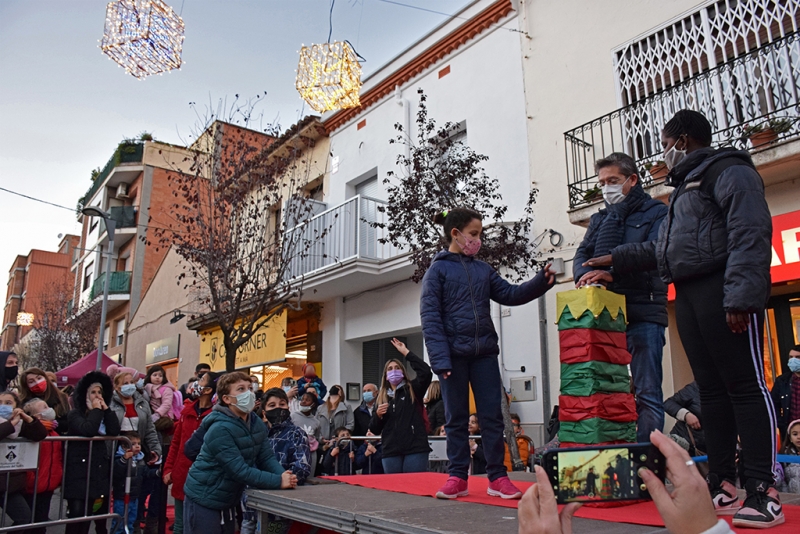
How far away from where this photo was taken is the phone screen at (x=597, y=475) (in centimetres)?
177

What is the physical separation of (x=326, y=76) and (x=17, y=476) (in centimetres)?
731

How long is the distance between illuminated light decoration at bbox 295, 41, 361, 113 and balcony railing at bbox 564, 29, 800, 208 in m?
3.84

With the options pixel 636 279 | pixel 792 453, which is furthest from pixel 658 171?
pixel 636 279

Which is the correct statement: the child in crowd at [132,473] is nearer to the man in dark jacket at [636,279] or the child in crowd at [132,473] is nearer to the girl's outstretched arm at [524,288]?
the girl's outstretched arm at [524,288]

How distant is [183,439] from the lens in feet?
21.7

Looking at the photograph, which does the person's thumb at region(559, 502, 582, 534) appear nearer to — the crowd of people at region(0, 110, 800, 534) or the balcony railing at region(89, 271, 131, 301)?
the crowd of people at region(0, 110, 800, 534)

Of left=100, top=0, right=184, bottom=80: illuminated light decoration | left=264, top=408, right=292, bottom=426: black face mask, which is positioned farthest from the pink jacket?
left=100, top=0, right=184, bottom=80: illuminated light decoration

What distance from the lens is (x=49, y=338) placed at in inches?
1158

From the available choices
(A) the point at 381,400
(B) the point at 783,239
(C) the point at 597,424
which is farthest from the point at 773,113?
(C) the point at 597,424

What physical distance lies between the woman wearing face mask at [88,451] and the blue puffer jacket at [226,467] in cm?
213

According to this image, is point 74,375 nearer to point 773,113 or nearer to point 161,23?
Result: point 161,23

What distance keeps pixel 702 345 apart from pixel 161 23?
878 centimetres

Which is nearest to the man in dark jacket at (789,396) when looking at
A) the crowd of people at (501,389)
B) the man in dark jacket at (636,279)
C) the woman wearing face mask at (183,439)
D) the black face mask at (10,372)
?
the crowd of people at (501,389)

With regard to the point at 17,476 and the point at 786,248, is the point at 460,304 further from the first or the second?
the point at 786,248
